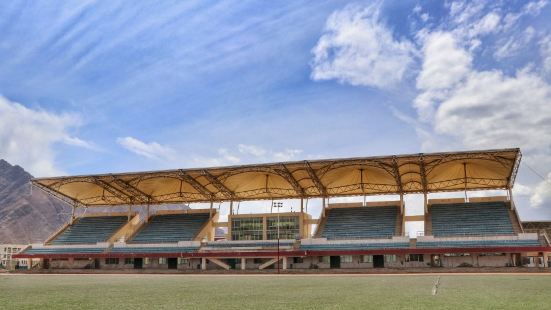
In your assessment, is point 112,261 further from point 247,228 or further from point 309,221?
point 309,221

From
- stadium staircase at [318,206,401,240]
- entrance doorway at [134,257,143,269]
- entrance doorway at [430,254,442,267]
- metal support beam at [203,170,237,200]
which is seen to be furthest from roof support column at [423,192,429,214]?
entrance doorway at [134,257,143,269]

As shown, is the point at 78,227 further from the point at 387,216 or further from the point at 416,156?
the point at 416,156

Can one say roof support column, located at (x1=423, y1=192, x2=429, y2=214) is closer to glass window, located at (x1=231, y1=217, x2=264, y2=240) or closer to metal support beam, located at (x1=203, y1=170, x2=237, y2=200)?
glass window, located at (x1=231, y1=217, x2=264, y2=240)

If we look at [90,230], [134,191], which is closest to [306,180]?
[134,191]

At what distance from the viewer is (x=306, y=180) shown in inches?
2672

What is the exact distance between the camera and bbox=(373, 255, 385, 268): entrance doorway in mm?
59656

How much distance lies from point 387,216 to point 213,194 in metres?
25.2

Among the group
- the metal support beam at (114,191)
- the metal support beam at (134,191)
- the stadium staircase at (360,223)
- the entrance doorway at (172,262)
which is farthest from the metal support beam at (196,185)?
the stadium staircase at (360,223)

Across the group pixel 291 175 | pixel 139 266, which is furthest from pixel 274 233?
pixel 139 266

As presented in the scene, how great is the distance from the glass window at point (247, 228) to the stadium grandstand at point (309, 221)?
0.49 feet

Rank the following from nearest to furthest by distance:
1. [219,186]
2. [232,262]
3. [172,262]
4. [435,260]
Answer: [435,260], [232,262], [172,262], [219,186]

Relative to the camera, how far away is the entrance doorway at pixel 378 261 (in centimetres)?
5966

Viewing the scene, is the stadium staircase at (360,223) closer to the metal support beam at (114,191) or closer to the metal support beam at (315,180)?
the metal support beam at (315,180)

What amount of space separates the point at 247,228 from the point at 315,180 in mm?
15309
